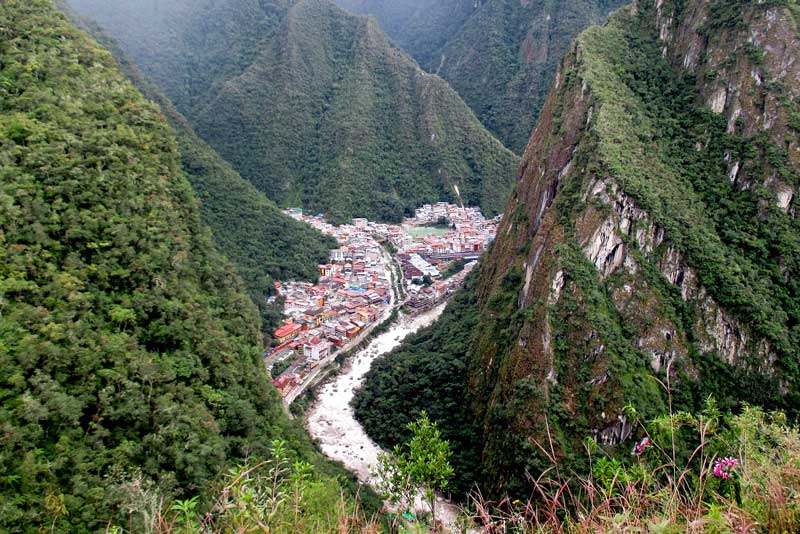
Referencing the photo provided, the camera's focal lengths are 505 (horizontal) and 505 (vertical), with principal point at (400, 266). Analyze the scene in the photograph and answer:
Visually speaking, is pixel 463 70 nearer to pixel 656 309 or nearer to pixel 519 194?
pixel 519 194

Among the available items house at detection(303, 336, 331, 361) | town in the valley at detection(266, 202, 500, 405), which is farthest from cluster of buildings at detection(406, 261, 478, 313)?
house at detection(303, 336, 331, 361)

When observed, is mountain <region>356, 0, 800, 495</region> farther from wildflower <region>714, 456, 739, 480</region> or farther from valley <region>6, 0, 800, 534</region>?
wildflower <region>714, 456, 739, 480</region>

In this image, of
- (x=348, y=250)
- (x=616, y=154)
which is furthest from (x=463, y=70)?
(x=616, y=154)

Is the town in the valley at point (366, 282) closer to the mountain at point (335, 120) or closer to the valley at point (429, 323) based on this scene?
the valley at point (429, 323)

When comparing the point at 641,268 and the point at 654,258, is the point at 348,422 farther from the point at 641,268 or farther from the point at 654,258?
the point at 654,258

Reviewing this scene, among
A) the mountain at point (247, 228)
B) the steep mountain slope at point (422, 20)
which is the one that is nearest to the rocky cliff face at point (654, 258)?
the mountain at point (247, 228)

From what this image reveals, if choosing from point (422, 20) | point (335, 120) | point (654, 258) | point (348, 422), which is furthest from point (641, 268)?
point (422, 20)
